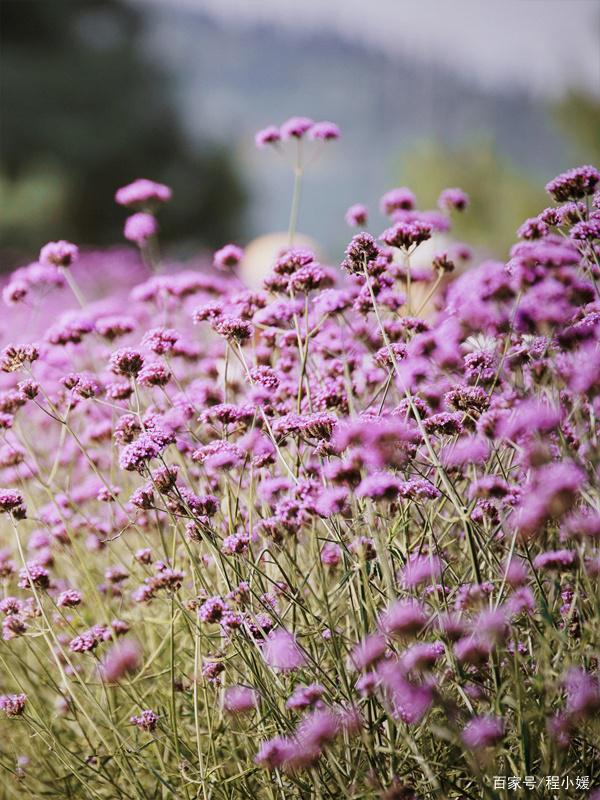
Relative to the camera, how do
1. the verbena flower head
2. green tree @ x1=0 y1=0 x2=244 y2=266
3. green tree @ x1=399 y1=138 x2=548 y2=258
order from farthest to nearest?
green tree @ x1=0 y1=0 x2=244 y2=266 < green tree @ x1=399 y1=138 x2=548 y2=258 < the verbena flower head

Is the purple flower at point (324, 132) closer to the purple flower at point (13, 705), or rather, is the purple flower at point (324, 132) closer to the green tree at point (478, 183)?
the purple flower at point (13, 705)

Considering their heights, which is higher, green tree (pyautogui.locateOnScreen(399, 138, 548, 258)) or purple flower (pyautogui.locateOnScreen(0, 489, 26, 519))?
green tree (pyautogui.locateOnScreen(399, 138, 548, 258))

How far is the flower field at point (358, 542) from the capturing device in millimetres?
1013

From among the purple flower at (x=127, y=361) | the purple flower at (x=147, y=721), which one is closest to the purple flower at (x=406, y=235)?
the purple flower at (x=127, y=361)

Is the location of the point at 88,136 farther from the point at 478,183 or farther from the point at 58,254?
the point at 58,254

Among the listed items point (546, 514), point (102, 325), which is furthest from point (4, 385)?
point (546, 514)

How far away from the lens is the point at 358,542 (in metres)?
1.06

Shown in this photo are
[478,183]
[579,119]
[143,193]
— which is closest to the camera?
[143,193]

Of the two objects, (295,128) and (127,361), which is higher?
(295,128)

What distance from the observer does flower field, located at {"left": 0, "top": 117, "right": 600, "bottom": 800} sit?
39.9 inches

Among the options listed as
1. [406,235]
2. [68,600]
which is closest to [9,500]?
[68,600]

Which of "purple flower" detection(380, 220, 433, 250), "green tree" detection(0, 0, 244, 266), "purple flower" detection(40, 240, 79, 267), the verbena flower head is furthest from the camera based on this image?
"green tree" detection(0, 0, 244, 266)

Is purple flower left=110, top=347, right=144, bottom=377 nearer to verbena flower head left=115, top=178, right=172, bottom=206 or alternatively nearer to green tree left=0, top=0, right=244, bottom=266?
verbena flower head left=115, top=178, right=172, bottom=206

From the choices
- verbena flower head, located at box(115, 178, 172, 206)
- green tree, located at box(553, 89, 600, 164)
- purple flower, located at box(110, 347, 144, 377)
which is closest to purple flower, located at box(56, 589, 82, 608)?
purple flower, located at box(110, 347, 144, 377)
